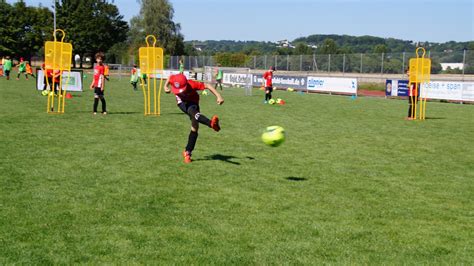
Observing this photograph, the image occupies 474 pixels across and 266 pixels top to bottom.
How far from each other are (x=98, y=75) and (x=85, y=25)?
8000 cm

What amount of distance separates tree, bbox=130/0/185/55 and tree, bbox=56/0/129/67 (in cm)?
574

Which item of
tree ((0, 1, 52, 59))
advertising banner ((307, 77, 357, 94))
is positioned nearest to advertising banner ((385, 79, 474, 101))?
advertising banner ((307, 77, 357, 94))

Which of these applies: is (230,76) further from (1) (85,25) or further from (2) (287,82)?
(1) (85,25)

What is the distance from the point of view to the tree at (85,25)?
93375 millimetres

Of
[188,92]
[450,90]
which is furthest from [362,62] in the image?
[188,92]

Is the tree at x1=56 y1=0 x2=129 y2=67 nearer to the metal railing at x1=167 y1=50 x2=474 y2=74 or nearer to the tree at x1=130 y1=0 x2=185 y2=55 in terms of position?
the tree at x1=130 y1=0 x2=185 y2=55

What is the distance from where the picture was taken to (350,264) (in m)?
5.36

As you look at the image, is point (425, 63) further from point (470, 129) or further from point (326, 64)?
point (326, 64)

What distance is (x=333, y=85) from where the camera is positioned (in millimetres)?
38844

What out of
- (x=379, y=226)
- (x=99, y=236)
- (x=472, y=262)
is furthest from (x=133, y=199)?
(x=472, y=262)

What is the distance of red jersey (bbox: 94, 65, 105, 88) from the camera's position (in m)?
18.4

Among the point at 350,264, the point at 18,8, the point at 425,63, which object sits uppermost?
the point at 18,8

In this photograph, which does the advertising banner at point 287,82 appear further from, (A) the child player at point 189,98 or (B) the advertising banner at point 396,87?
(A) the child player at point 189,98

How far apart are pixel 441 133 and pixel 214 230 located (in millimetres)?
12350
